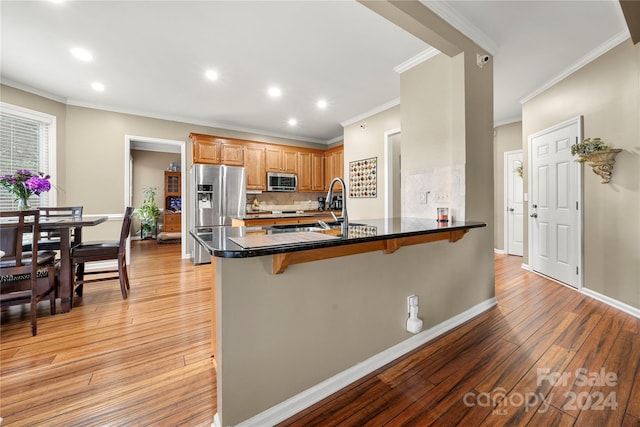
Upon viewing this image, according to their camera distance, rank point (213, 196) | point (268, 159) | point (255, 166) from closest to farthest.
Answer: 1. point (213, 196)
2. point (255, 166)
3. point (268, 159)

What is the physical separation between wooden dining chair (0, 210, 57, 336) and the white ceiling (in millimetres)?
1739

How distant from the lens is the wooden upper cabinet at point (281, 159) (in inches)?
223

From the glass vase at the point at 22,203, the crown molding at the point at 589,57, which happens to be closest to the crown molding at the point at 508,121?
the crown molding at the point at 589,57

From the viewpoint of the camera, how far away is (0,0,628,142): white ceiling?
7.05ft

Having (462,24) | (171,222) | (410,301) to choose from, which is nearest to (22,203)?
(410,301)

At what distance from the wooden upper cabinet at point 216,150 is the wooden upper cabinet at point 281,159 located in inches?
22.6

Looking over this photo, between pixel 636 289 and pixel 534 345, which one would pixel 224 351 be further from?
pixel 636 289

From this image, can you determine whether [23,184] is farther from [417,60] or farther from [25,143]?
[417,60]

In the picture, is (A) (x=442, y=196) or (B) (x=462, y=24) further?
(A) (x=442, y=196)

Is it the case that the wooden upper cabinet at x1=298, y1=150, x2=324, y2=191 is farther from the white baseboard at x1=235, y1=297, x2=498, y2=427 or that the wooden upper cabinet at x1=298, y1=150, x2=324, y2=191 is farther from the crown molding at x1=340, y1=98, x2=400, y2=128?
the white baseboard at x1=235, y1=297, x2=498, y2=427

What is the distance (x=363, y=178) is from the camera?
4738mm

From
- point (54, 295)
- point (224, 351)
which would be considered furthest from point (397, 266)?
point (54, 295)

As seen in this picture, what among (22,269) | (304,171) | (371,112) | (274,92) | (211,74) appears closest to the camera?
(22,269)

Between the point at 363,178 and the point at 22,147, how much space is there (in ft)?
16.1
